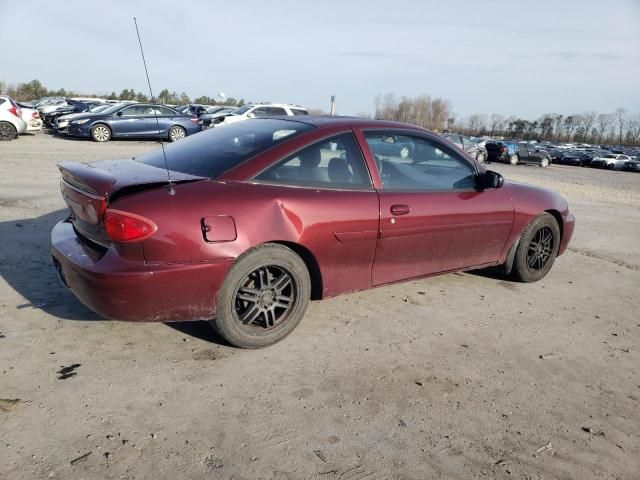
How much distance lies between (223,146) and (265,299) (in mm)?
1121

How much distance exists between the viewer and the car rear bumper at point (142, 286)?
A: 106 inches

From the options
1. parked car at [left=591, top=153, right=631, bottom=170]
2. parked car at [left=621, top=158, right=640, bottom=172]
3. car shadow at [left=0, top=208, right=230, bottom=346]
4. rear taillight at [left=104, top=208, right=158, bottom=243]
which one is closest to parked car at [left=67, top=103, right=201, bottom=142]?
car shadow at [left=0, top=208, right=230, bottom=346]

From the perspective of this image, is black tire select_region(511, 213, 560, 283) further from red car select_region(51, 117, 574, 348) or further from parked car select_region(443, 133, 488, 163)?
parked car select_region(443, 133, 488, 163)

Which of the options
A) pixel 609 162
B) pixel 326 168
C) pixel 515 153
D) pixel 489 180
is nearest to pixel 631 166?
pixel 609 162

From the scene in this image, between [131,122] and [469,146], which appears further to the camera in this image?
[469,146]

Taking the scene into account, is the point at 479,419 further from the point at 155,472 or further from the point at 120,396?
the point at 120,396

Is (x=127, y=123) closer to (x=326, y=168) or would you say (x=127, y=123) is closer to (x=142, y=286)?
(x=326, y=168)

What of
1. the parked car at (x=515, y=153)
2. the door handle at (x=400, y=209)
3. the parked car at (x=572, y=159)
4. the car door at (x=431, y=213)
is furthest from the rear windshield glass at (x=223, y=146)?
the parked car at (x=572, y=159)

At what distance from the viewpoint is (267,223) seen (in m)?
2.98

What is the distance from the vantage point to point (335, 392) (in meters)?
2.75

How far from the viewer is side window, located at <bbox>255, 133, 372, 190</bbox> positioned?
3.20 metres

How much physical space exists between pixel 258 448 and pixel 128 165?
2.13m

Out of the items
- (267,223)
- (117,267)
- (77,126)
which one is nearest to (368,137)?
(267,223)

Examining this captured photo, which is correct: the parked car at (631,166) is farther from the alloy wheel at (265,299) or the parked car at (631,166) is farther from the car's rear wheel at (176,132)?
the alloy wheel at (265,299)
